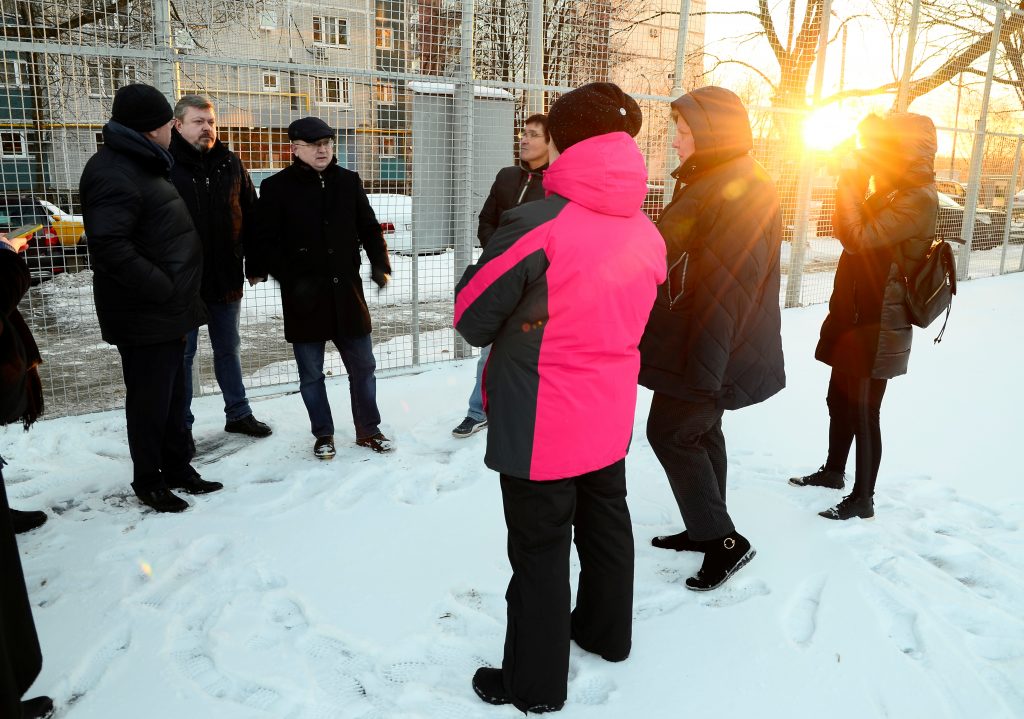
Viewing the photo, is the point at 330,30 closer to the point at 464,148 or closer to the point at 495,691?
the point at 464,148

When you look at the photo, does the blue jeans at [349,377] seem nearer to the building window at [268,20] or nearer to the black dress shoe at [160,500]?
the black dress shoe at [160,500]

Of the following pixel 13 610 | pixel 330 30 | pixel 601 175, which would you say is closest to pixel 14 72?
pixel 330 30

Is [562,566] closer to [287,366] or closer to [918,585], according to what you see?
[918,585]

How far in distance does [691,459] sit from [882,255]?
1368 millimetres

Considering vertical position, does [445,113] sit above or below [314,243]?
above

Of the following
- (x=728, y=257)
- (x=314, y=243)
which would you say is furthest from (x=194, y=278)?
(x=728, y=257)

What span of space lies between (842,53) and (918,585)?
29.9 feet

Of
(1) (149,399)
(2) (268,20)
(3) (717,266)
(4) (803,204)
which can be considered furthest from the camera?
(4) (803,204)

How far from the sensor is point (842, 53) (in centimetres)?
1012

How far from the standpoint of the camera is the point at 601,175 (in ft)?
6.70

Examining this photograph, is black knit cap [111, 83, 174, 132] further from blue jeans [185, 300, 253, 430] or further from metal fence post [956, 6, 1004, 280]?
metal fence post [956, 6, 1004, 280]

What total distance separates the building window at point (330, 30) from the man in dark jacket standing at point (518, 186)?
1.71 meters

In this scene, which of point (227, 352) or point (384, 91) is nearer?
point (227, 352)

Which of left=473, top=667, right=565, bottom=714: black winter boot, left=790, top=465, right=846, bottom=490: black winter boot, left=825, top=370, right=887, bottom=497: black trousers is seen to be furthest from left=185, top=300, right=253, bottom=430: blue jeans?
left=825, top=370, right=887, bottom=497: black trousers
